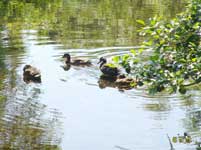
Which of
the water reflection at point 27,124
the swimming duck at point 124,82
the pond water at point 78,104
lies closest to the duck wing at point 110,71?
the pond water at point 78,104

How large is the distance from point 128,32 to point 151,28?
14.5 meters

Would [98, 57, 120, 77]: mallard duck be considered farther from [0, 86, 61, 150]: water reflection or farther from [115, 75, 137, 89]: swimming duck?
[0, 86, 61, 150]: water reflection

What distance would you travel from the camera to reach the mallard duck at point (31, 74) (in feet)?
48.4

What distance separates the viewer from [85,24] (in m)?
25.1

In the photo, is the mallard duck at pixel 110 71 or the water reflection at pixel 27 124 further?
the mallard duck at pixel 110 71

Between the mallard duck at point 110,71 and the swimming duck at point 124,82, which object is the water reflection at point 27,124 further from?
the mallard duck at point 110,71

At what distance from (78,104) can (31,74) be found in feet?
8.38

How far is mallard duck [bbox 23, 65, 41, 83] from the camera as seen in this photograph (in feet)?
48.4

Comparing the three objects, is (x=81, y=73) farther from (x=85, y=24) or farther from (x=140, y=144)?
(x=85, y=24)

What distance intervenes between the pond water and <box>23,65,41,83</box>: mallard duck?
177 mm

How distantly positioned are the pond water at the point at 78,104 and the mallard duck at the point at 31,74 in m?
0.18

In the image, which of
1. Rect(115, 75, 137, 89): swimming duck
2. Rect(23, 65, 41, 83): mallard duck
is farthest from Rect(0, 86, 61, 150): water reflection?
Rect(115, 75, 137, 89): swimming duck

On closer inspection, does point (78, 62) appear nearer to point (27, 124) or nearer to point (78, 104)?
point (78, 104)

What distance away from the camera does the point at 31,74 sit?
14703mm
